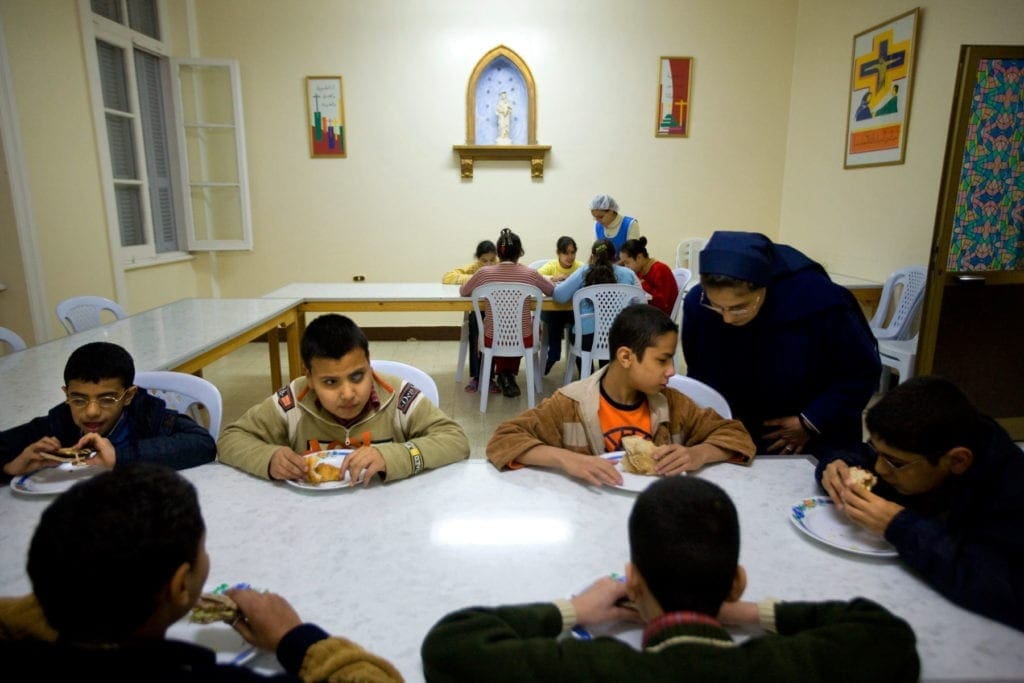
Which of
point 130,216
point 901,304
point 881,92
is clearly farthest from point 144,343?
point 881,92

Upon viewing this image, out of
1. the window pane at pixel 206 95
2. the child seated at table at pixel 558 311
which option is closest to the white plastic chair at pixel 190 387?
the child seated at table at pixel 558 311

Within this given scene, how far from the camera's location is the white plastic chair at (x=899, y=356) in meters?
3.94

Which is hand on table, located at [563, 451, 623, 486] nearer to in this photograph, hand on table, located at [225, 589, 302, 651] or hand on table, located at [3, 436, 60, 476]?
hand on table, located at [225, 589, 302, 651]

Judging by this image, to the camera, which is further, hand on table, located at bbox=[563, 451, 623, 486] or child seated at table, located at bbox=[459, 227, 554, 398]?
child seated at table, located at bbox=[459, 227, 554, 398]

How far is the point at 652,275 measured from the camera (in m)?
4.70

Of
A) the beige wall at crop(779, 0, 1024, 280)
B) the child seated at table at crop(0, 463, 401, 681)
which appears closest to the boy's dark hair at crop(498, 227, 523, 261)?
the beige wall at crop(779, 0, 1024, 280)

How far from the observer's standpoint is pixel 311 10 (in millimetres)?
6000

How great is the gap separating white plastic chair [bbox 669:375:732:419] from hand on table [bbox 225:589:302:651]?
4.22 feet

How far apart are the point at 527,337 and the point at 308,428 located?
111 inches

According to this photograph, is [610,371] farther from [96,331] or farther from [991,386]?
[991,386]

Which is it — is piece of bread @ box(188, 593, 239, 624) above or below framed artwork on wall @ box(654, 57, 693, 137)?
below

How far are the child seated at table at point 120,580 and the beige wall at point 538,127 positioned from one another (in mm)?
5494

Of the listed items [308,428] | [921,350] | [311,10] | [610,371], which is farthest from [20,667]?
[311,10]

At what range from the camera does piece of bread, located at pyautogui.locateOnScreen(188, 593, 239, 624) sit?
91 cm
